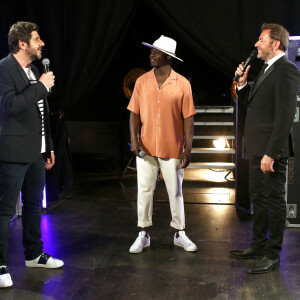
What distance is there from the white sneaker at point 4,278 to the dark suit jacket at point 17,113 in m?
0.71

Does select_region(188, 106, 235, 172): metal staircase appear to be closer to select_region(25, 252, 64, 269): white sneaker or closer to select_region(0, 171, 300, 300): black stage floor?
select_region(0, 171, 300, 300): black stage floor

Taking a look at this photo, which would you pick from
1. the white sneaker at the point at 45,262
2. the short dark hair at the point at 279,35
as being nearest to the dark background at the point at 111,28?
the short dark hair at the point at 279,35

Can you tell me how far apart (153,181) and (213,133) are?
4.36m

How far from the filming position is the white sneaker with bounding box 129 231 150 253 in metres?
3.40

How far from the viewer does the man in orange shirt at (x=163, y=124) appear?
10.7 feet

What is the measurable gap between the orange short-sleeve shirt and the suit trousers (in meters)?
0.58

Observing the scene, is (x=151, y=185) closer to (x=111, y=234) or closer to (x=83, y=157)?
(x=111, y=234)

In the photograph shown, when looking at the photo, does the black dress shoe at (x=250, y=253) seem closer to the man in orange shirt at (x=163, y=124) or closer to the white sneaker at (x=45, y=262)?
the man in orange shirt at (x=163, y=124)

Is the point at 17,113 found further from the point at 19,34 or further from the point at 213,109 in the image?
the point at 213,109

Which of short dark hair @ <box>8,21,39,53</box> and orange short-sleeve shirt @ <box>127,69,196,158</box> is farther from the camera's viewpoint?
orange short-sleeve shirt @ <box>127,69,196,158</box>

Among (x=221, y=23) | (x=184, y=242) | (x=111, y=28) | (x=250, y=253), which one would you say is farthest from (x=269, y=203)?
(x=111, y=28)

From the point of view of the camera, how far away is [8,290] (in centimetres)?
277

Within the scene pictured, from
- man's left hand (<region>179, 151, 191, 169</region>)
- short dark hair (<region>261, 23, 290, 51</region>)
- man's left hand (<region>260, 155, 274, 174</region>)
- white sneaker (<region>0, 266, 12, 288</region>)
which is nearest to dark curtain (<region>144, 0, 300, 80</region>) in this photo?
short dark hair (<region>261, 23, 290, 51</region>)

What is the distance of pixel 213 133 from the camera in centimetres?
761
